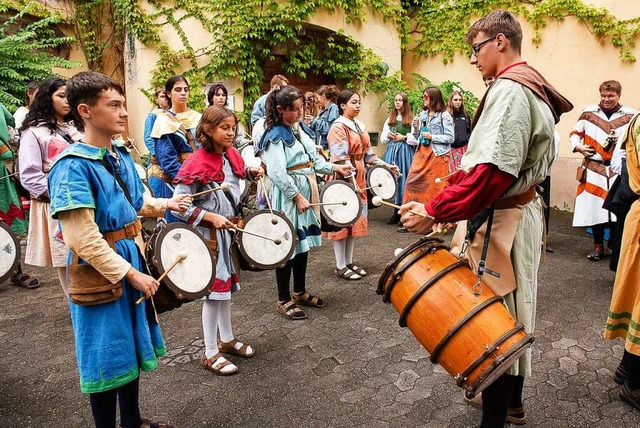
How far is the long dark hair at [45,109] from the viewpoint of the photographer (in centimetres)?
368

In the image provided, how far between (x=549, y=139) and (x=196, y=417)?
2.39m

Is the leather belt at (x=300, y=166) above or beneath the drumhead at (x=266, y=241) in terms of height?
above

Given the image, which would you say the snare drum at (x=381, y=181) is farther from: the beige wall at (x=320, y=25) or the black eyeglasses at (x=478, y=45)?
the beige wall at (x=320, y=25)

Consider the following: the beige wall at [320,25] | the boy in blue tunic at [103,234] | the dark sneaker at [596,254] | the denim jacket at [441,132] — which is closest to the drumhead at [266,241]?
the boy in blue tunic at [103,234]

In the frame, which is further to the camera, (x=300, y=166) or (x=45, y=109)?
(x=300, y=166)

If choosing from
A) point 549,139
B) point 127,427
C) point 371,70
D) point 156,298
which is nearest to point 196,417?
point 127,427

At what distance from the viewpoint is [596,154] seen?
5.79 metres

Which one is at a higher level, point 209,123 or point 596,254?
point 209,123

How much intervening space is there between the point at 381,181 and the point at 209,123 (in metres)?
2.32

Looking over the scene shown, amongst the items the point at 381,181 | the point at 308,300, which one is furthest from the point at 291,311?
the point at 381,181

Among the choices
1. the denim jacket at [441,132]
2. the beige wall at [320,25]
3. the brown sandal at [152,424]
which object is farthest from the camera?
the beige wall at [320,25]

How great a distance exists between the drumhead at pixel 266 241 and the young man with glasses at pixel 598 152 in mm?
4049

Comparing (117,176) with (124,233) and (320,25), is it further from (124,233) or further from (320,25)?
(320,25)

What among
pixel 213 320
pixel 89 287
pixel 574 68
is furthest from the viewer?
pixel 574 68
